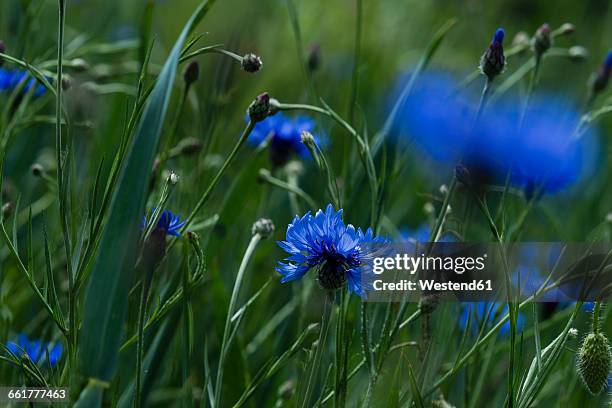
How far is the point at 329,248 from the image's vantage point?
619mm

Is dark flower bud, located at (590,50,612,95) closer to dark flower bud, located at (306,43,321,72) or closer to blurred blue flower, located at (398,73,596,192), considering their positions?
blurred blue flower, located at (398,73,596,192)

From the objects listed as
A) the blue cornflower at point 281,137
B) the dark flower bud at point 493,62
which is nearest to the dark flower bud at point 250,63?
the dark flower bud at point 493,62

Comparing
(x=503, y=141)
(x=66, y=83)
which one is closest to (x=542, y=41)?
(x=503, y=141)

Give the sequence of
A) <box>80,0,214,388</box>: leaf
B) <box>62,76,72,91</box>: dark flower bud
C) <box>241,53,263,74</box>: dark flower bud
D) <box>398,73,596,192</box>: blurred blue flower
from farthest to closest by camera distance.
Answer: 1. <box>398,73,596,192</box>: blurred blue flower
2. <box>62,76,72,91</box>: dark flower bud
3. <box>241,53,263,74</box>: dark flower bud
4. <box>80,0,214,388</box>: leaf

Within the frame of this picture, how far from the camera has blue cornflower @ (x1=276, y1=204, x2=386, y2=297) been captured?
0.61 m

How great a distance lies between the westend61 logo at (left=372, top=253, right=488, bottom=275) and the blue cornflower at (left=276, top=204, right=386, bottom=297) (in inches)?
2.9

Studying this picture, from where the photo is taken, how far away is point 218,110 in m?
1.05

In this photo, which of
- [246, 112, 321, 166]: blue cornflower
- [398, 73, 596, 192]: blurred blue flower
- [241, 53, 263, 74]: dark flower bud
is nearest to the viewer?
[241, 53, 263, 74]: dark flower bud

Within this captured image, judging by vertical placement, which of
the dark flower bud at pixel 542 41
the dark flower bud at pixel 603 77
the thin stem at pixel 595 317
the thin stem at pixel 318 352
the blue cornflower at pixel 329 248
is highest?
the dark flower bud at pixel 603 77

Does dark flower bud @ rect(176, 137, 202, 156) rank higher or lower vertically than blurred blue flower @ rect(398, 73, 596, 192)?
lower

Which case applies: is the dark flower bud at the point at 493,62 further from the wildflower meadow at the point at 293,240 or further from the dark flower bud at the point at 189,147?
the dark flower bud at the point at 189,147

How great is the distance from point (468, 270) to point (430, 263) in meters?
0.04

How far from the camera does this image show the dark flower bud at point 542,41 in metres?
0.91

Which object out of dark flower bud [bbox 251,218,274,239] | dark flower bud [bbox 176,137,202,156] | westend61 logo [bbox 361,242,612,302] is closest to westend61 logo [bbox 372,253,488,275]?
westend61 logo [bbox 361,242,612,302]
